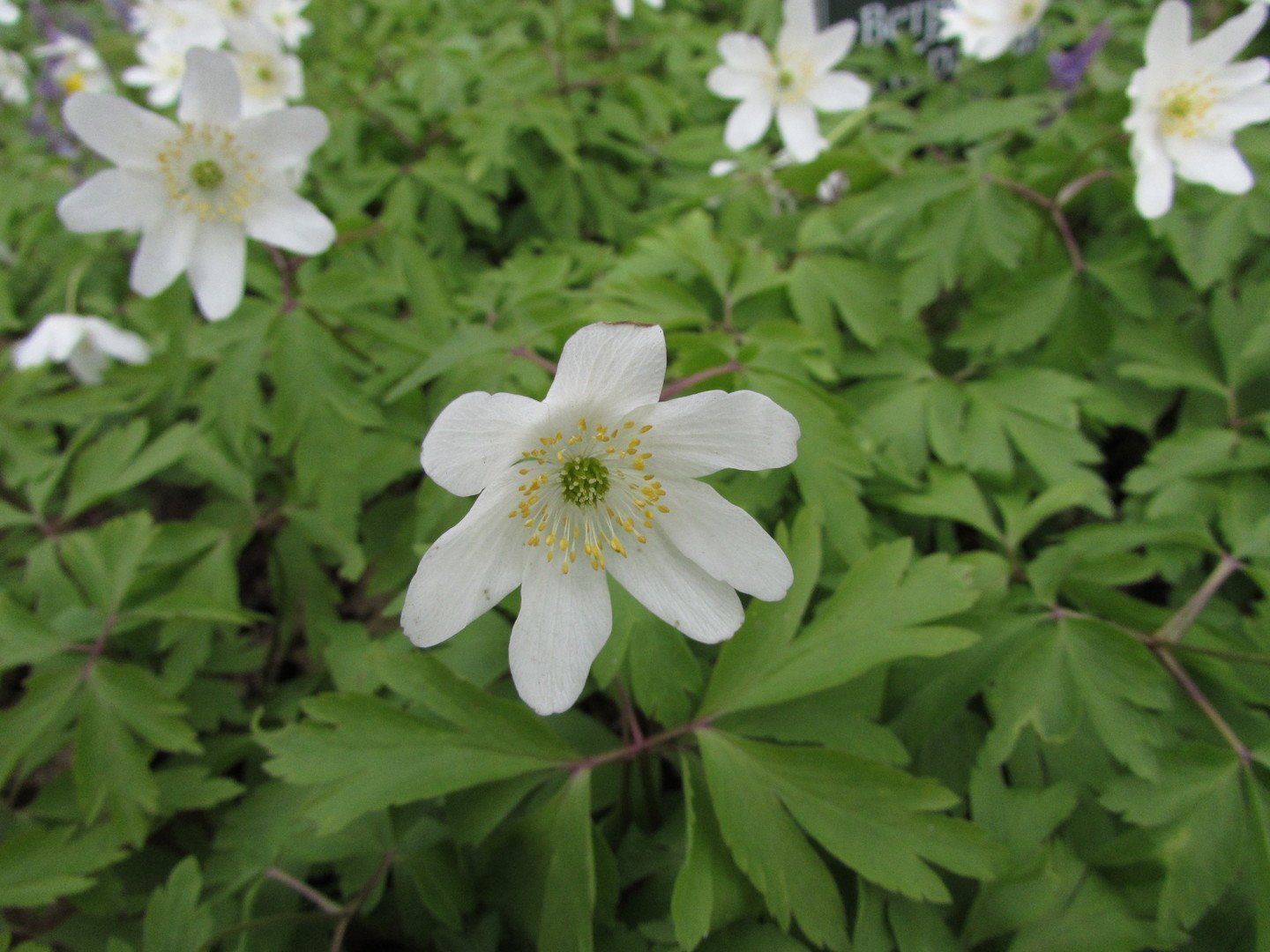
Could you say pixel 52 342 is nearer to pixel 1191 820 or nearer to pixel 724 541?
pixel 724 541

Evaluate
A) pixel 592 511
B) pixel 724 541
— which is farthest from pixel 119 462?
pixel 724 541

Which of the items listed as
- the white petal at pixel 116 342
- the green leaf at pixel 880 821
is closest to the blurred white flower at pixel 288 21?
the white petal at pixel 116 342

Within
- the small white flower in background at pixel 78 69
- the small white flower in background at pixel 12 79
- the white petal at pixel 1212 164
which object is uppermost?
the white petal at pixel 1212 164

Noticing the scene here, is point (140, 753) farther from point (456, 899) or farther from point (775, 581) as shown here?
point (775, 581)

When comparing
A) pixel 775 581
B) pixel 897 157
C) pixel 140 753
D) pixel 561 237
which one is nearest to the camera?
pixel 775 581

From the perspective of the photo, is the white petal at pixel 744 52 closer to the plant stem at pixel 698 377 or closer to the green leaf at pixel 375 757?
the plant stem at pixel 698 377

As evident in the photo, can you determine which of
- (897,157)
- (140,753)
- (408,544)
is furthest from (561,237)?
(140,753)
